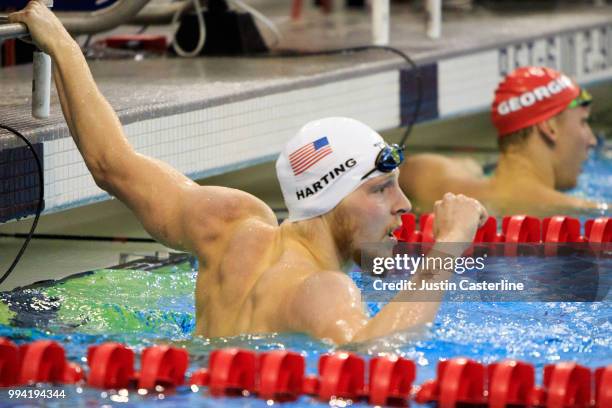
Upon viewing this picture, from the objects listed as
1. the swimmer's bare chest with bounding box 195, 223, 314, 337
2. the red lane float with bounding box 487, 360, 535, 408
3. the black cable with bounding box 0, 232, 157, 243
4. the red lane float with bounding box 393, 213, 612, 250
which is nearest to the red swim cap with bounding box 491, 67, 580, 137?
the red lane float with bounding box 393, 213, 612, 250

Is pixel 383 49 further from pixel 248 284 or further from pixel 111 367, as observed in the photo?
pixel 111 367

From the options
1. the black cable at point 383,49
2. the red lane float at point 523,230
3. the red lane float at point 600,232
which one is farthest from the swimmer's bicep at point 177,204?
the black cable at point 383,49

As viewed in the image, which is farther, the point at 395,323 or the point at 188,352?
the point at 188,352

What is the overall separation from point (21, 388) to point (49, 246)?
1.74 metres

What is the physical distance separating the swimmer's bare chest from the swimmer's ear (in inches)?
100

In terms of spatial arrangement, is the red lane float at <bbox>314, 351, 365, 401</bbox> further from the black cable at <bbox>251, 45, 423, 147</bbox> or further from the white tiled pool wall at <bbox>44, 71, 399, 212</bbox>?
the black cable at <bbox>251, 45, 423, 147</bbox>

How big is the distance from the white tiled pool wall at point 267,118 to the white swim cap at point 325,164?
1285 millimetres

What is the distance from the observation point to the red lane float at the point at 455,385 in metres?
2.76

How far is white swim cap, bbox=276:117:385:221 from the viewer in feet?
9.97

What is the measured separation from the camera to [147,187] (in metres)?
3.22

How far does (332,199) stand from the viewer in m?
3.03

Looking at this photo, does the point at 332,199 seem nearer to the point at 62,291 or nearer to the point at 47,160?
the point at 62,291

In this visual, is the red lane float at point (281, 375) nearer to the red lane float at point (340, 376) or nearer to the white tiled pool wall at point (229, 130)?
the red lane float at point (340, 376)

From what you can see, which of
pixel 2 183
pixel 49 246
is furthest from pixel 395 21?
pixel 2 183
